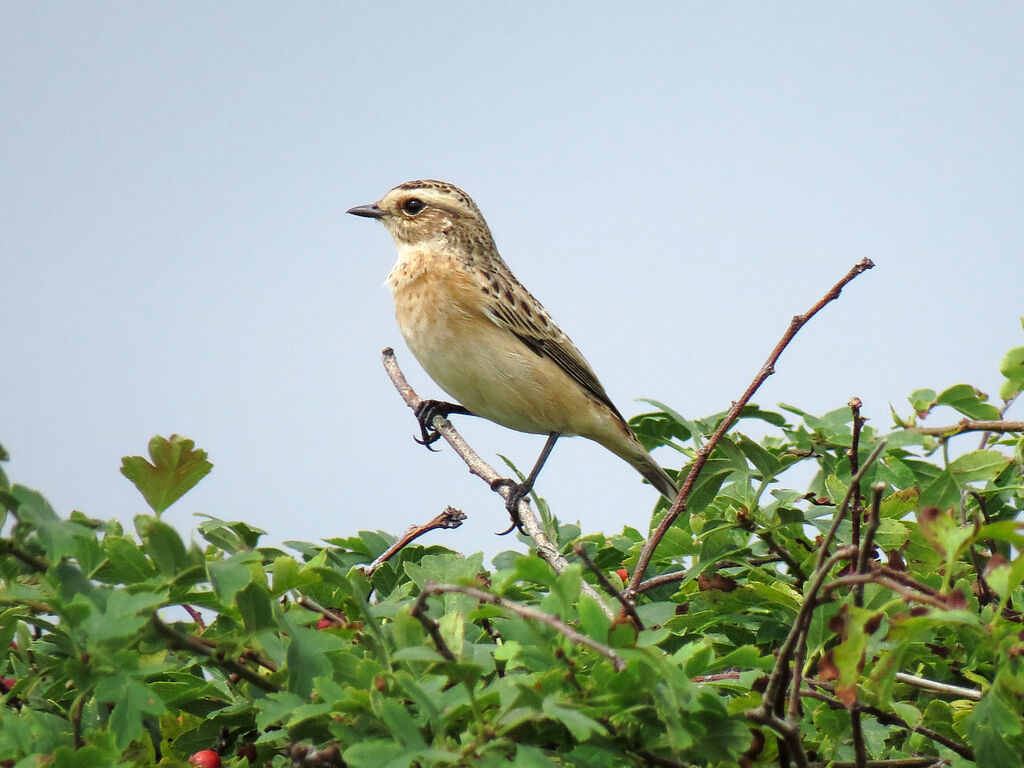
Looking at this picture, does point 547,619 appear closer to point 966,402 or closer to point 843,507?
point 843,507

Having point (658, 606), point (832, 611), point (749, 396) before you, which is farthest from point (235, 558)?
point (749, 396)

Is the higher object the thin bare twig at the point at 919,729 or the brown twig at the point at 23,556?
the brown twig at the point at 23,556

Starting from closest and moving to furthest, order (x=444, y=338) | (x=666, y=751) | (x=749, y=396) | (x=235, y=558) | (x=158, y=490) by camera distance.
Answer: (x=666, y=751) → (x=235, y=558) → (x=158, y=490) → (x=749, y=396) → (x=444, y=338)

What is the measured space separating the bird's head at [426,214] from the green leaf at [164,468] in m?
5.25

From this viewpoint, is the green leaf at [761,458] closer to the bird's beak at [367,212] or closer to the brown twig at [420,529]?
the brown twig at [420,529]

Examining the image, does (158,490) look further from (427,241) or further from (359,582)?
(427,241)

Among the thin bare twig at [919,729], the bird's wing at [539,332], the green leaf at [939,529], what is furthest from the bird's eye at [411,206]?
the green leaf at [939,529]

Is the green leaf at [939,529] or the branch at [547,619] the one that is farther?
the green leaf at [939,529]

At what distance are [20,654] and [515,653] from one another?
1239mm

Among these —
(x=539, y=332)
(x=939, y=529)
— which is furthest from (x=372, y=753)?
(x=539, y=332)

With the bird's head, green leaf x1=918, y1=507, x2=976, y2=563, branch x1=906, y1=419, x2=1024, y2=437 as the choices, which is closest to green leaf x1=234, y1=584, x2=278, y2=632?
green leaf x1=918, y1=507, x2=976, y2=563

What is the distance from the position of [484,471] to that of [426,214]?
3.46 m

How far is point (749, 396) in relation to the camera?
2617mm

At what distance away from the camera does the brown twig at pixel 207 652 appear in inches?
68.3
